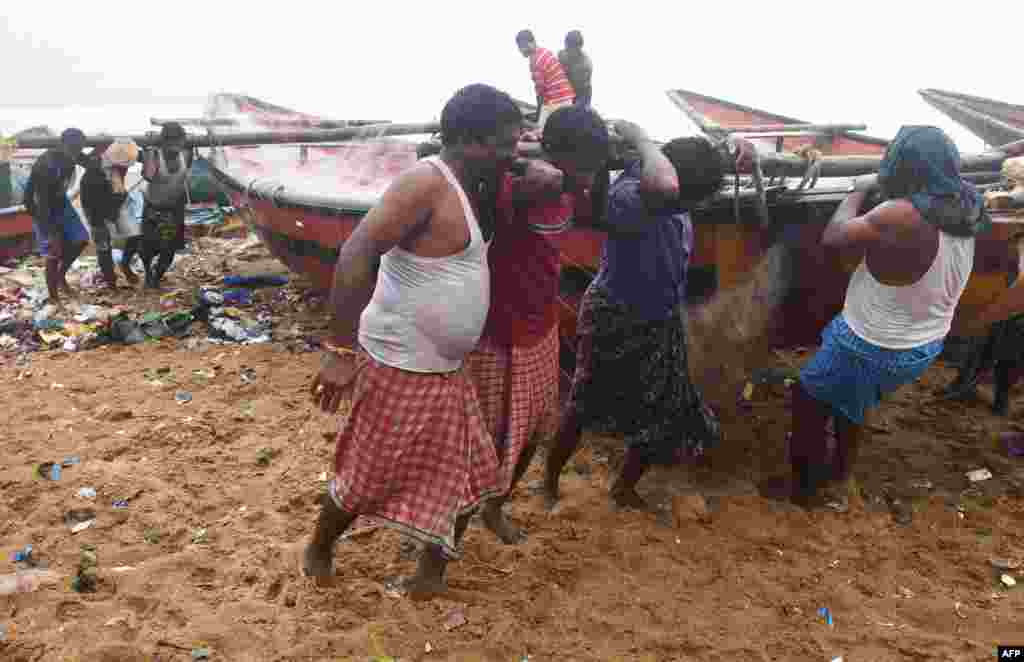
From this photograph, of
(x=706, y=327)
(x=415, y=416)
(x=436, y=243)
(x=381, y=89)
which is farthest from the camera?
(x=381, y=89)

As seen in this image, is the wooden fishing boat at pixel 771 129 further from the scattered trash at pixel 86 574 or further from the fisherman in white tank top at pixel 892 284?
the scattered trash at pixel 86 574

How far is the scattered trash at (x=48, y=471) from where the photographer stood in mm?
3303

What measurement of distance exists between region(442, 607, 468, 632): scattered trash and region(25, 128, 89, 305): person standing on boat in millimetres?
5233

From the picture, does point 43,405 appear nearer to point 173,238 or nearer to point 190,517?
point 190,517

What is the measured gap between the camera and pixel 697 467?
3.54 m

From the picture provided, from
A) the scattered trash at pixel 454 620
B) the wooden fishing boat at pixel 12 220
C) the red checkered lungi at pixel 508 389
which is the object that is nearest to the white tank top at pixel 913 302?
the red checkered lungi at pixel 508 389

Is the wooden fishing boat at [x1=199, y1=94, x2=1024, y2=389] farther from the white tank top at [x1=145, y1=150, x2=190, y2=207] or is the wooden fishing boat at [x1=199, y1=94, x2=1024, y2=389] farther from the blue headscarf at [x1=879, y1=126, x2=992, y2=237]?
the white tank top at [x1=145, y1=150, x2=190, y2=207]

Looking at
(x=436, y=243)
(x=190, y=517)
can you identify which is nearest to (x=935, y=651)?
(x=436, y=243)

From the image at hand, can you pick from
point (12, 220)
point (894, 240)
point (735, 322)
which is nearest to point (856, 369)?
point (894, 240)

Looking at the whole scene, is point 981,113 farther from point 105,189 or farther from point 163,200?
point 105,189

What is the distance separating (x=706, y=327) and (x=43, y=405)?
12.0ft

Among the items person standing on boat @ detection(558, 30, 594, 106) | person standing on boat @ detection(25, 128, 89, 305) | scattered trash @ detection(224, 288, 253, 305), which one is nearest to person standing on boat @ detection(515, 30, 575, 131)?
person standing on boat @ detection(558, 30, 594, 106)

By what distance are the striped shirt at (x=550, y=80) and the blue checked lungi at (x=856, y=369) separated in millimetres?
4468

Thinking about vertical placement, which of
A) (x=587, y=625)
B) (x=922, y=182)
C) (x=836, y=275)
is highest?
(x=922, y=182)
